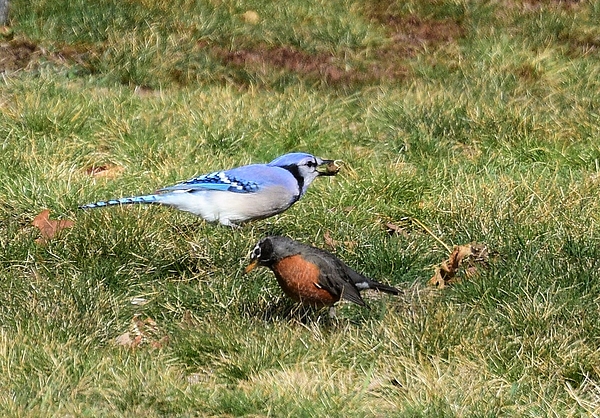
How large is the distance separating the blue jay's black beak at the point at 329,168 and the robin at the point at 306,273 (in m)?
1.87

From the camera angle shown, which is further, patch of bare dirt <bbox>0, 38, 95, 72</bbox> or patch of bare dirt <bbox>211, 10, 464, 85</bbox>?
patch of bare dirt <bbox>211, 10, 464, 85</bbox>

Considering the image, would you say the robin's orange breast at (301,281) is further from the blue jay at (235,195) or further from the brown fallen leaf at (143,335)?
the blue jay at (235,195)

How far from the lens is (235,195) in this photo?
6344 mm

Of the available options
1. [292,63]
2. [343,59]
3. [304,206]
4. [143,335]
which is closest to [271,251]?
[143,335]

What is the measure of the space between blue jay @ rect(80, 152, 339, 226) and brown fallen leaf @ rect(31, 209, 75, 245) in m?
0.16

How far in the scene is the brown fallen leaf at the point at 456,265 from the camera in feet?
18.1

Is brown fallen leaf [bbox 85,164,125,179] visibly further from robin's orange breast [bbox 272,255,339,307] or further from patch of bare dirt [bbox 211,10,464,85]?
patch of bare dirt [bbox 211,10,464,85]

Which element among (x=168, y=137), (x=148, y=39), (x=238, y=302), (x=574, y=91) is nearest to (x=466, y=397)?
(x=238, y=302)

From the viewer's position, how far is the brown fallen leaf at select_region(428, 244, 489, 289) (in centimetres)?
552

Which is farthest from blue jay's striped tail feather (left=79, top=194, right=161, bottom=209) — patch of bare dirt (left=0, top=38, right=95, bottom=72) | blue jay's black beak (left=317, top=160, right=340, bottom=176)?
patch of bare dirt (left=0, top=38, right=95, bottom=72)

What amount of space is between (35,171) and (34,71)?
2679 millimetres

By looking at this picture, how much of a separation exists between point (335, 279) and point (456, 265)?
3.00 feet

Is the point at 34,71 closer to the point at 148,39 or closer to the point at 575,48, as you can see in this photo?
the point at 148,39

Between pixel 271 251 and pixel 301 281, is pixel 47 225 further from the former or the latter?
pixel 301 281
